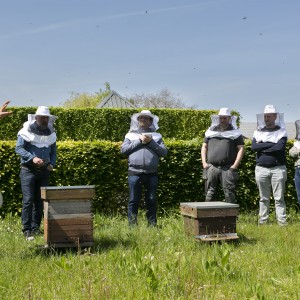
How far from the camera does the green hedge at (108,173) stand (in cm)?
941

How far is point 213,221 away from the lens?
703 centimetres

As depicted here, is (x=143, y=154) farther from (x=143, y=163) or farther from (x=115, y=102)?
(x=115, y=102)

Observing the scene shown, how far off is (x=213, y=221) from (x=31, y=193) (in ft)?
9.19

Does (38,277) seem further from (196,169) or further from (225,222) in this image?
(196,169)

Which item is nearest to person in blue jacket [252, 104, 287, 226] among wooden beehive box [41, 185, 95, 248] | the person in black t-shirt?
the person in black t-shirt

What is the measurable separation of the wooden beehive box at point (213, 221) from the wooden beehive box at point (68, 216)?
147cm

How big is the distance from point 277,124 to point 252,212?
7.02 ft

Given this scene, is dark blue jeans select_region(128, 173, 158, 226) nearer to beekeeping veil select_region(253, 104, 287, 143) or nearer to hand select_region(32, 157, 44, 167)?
hand select_region(32, 157, 44, 167)

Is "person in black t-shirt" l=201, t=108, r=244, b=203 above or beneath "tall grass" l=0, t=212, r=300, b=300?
above

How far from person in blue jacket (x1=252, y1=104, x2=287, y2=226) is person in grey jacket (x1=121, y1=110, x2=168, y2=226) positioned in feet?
6.09

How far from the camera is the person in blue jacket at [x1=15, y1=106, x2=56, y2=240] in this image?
757 cm

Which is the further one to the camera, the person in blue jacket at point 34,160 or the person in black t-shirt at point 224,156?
the person in black t-shirt at point 224,156

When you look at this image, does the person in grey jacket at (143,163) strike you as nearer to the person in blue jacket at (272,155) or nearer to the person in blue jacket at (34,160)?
the person in blue jacket at (34,160)

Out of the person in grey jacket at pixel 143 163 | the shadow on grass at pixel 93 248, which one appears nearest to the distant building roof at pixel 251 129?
the person in grey jacket at pixel 143 163
